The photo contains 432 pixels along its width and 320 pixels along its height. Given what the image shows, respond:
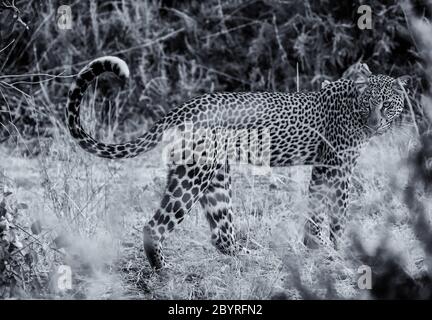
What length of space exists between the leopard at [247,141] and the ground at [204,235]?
0.65 ft

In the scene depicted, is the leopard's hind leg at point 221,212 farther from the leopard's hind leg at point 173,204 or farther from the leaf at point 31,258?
the leaf at point 31,258

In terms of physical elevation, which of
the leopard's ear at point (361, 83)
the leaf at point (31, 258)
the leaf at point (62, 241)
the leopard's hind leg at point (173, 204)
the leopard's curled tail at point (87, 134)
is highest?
the leopard's ear at point (361, 83)

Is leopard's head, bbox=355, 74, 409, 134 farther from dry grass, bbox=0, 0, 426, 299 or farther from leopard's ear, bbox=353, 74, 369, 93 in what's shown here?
dry grass, bbox=0, 0, 426, 299

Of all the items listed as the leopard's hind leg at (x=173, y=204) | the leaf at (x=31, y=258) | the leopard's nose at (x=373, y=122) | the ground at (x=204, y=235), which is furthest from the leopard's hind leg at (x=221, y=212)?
the leaf at (x=31, y=258)

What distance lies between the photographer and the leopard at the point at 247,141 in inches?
230

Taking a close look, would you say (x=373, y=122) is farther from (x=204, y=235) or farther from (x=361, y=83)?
(x=204, y=235)

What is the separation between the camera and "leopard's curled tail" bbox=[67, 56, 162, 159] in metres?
5.61

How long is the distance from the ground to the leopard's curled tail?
653 millimetres

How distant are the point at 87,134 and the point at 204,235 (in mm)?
1453

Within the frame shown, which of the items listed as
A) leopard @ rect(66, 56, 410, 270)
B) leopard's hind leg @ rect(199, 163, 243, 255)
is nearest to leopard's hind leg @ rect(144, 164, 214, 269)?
leopard @ rect(66, 56, 410, 270)

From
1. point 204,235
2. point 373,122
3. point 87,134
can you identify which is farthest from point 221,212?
point 373,122

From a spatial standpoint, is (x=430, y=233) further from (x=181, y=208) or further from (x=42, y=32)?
(x=42, y=32)

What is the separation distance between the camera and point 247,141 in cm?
612
